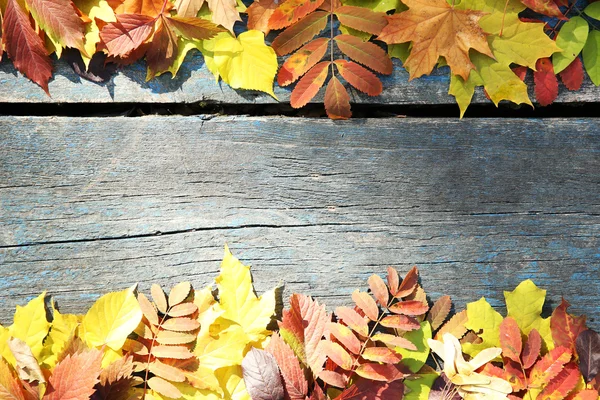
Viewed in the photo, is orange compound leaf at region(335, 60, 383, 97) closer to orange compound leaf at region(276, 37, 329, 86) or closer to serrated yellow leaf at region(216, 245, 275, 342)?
orange compound leaf at region(276, 37, 329, 86)

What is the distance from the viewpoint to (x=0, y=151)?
1529 mm

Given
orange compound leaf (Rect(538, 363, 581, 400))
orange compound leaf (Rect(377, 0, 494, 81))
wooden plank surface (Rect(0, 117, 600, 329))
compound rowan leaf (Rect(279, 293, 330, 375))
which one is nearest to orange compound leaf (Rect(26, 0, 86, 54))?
wooden plank surface (Rect(0, 117, 600, 329))

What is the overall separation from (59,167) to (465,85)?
1.33 m

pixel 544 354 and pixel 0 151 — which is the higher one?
pixel 0 151

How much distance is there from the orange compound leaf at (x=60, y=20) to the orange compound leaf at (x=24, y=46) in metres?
0.05

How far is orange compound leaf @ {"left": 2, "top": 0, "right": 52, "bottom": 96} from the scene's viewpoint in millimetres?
1391

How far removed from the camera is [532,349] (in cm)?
147

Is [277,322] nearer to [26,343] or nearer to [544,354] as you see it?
[26,343]

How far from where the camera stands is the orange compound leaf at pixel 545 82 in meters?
1.49

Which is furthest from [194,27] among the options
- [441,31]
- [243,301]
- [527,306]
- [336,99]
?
[527,306]

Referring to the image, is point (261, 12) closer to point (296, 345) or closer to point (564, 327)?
point (296, 345)

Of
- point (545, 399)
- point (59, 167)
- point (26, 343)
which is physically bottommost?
point (545, 399)

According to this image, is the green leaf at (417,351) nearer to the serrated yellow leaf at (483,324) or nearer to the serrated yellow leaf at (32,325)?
the serrated yellow leaf at (483,324)

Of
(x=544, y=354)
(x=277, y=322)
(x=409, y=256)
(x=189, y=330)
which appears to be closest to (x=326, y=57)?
(x=409, y=256)
